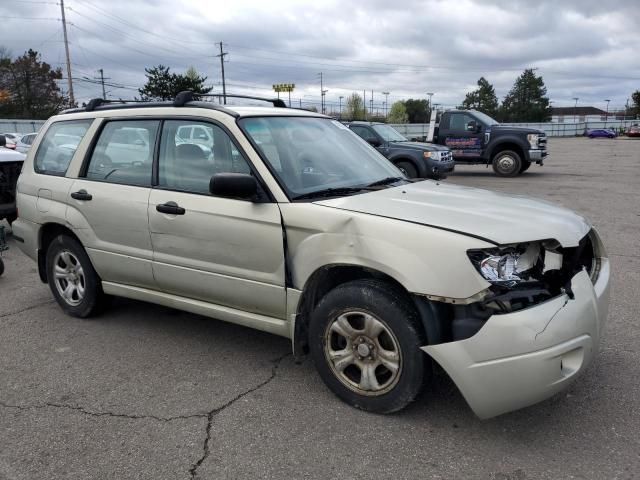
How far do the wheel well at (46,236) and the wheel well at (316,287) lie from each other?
2.34 metres

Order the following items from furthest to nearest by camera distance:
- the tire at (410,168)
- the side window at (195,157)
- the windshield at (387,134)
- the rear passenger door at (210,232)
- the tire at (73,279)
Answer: the windshield at (387,134), the tire at (410,168), the tire at (73,279), the side window at (195,157), the rear passenger door at (210,232)

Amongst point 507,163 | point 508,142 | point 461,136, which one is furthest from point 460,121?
point 507,163

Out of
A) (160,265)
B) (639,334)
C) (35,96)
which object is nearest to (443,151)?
(639,334)

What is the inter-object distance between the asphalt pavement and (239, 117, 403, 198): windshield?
130cm

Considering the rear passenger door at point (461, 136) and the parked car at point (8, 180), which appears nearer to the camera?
the parked car at point (8, 180)

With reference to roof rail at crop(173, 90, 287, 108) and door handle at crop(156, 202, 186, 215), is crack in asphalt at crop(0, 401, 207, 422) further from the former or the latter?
roof rail at crop(173, 90, 287, 108)

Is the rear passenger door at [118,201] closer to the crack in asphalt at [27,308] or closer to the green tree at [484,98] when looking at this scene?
the crack in asphalt at [27,308]

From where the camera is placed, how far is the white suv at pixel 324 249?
8.69 ft

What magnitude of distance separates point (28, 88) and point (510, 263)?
2625 inches

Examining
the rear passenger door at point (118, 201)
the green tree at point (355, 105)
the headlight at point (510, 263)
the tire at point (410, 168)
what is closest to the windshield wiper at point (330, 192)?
the headlight at point (510, 263)

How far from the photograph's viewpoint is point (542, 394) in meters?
2.65

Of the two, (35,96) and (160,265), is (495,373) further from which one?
(35,96)

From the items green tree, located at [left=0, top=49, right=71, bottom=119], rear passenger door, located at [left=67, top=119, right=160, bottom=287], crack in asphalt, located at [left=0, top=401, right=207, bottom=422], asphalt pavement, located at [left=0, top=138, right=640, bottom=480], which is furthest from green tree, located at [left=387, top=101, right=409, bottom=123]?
crack in asphalt, located at [left=0, top=401, right=207, bottom=422]

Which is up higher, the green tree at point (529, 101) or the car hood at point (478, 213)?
the green tree at point (529, 101)
